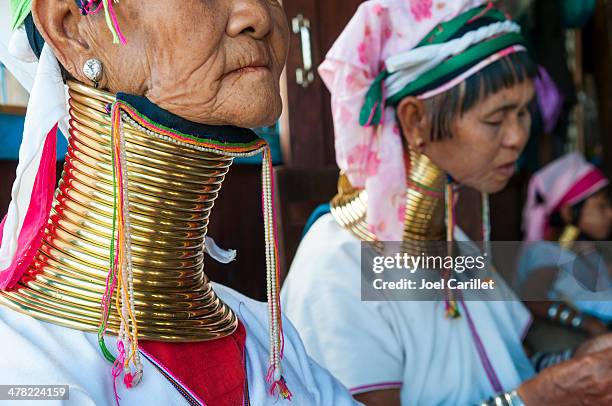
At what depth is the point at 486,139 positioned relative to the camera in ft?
7.19

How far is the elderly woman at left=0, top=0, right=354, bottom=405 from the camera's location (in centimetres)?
108

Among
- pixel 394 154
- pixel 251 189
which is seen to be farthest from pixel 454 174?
pixel 251 189

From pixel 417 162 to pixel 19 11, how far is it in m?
1.34

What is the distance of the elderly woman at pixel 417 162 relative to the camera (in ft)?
6.79

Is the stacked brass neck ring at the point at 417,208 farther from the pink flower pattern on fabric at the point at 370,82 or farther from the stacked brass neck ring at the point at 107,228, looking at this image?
the stacked brass neck ring at the point at 107,228

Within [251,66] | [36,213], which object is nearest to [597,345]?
[251,66]

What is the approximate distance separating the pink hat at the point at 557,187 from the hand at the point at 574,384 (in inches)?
107

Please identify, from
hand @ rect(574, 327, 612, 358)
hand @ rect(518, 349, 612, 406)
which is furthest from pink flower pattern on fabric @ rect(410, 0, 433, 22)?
hand @ rect(574, 327, 612, 358)

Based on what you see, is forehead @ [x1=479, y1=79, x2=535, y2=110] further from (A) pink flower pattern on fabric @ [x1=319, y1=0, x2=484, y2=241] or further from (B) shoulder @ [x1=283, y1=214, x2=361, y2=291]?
(B) shoulder @ [x1=283, y1=214, x2=361, y2=291]

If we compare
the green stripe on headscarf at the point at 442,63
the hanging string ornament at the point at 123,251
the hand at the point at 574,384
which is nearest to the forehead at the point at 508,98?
the green stripe on headscarf at the point at 442,63

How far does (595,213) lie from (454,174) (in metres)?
2.44

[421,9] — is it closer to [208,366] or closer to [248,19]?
[248,19]

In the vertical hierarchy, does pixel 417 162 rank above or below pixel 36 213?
below

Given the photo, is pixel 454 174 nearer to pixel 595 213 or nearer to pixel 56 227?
pixel 56 227
